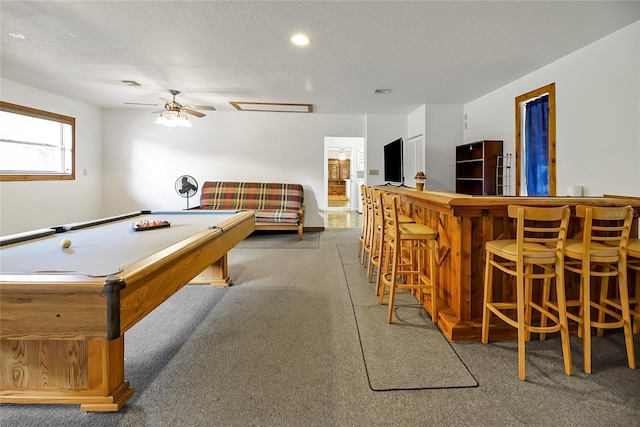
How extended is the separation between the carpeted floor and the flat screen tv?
8.84ft

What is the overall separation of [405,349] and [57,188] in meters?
5.75

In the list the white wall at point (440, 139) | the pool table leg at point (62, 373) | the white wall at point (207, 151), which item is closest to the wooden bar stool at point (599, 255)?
the pool table leg at point (62, 373)

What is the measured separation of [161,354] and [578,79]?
14.4 ft

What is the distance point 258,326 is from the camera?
221cm

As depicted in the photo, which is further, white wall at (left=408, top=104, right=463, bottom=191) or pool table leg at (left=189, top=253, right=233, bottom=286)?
white wall at (left=408, top=104, right=463, bottom=191)

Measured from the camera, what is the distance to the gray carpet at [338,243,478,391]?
63.0 inches

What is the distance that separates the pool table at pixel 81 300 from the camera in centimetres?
104

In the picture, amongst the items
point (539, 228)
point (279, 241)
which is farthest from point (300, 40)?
point (279, 241)

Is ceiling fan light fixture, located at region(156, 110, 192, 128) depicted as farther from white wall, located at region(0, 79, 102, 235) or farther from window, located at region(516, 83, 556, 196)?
window, located at region(516, 83, 556, 196)

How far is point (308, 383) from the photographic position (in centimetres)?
158

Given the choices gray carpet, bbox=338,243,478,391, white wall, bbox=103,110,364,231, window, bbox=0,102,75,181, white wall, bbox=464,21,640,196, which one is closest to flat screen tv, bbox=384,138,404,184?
white wall, bbox=103,110,364,231

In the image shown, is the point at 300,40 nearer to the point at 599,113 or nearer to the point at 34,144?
the point at 599,113

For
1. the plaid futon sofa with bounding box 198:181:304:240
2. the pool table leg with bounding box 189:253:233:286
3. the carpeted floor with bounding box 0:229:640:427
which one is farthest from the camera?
the plaid futon sofa with bounding box 198:181:304:240

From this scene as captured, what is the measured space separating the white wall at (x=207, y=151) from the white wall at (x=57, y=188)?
0.23m
